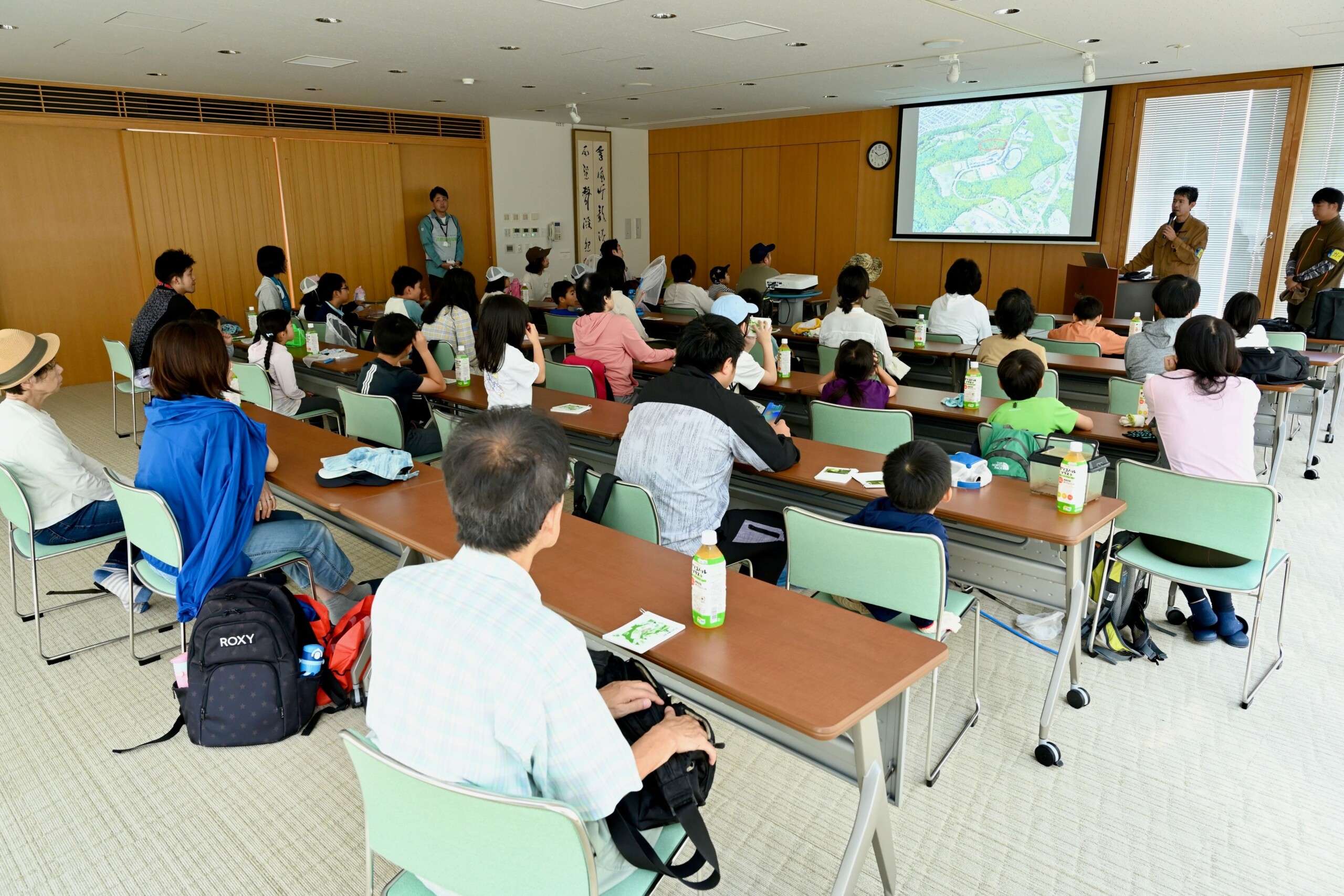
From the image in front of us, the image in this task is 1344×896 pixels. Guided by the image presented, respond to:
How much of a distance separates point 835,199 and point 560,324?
5739 millimetres

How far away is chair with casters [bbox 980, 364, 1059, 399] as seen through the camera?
4730mm

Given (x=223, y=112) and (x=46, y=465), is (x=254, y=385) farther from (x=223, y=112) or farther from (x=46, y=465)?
(x=223, y=112)

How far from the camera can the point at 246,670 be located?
2693 millimetres

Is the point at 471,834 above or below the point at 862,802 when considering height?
above

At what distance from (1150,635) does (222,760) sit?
3519 mm

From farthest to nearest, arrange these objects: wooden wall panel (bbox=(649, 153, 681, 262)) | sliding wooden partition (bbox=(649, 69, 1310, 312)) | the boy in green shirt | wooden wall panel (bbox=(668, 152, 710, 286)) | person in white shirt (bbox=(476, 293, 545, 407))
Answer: wooden wall panel (bbox=(649, 153, 681, 262)) < wooden wall panel (bbox=(668, 152, 710, 286)) < sliding wooden partition (bbox=(649, 69, 1310, 312)) < person in white shirt (bbox=(476, 293, 545, 407)) < the boy in green shirt

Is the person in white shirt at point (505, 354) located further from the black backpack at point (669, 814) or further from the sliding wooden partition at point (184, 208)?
the sliding wooden partition at point (184, 208)

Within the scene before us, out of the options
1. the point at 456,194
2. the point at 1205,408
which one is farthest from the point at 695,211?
the point at 1205,408

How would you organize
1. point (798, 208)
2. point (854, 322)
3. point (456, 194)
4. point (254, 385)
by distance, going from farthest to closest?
point (798, 208), point (456, 194), point (854, 322), point (254, 385)

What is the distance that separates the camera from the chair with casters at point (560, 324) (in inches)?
298

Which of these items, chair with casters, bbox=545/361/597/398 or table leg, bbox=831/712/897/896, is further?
chair with casters, bbox=545/361/597/398

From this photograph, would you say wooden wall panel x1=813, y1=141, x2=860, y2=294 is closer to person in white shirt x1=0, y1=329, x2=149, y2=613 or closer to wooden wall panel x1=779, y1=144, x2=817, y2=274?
wooden wall panel x1=779, y1=144, x2=817, y2=274

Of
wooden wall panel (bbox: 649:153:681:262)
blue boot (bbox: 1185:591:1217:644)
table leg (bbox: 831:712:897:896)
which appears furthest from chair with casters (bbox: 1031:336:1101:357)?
wooden wall panel (bbox: 649:153:681:262)

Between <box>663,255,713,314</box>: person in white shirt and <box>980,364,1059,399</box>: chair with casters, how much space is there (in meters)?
3.86
